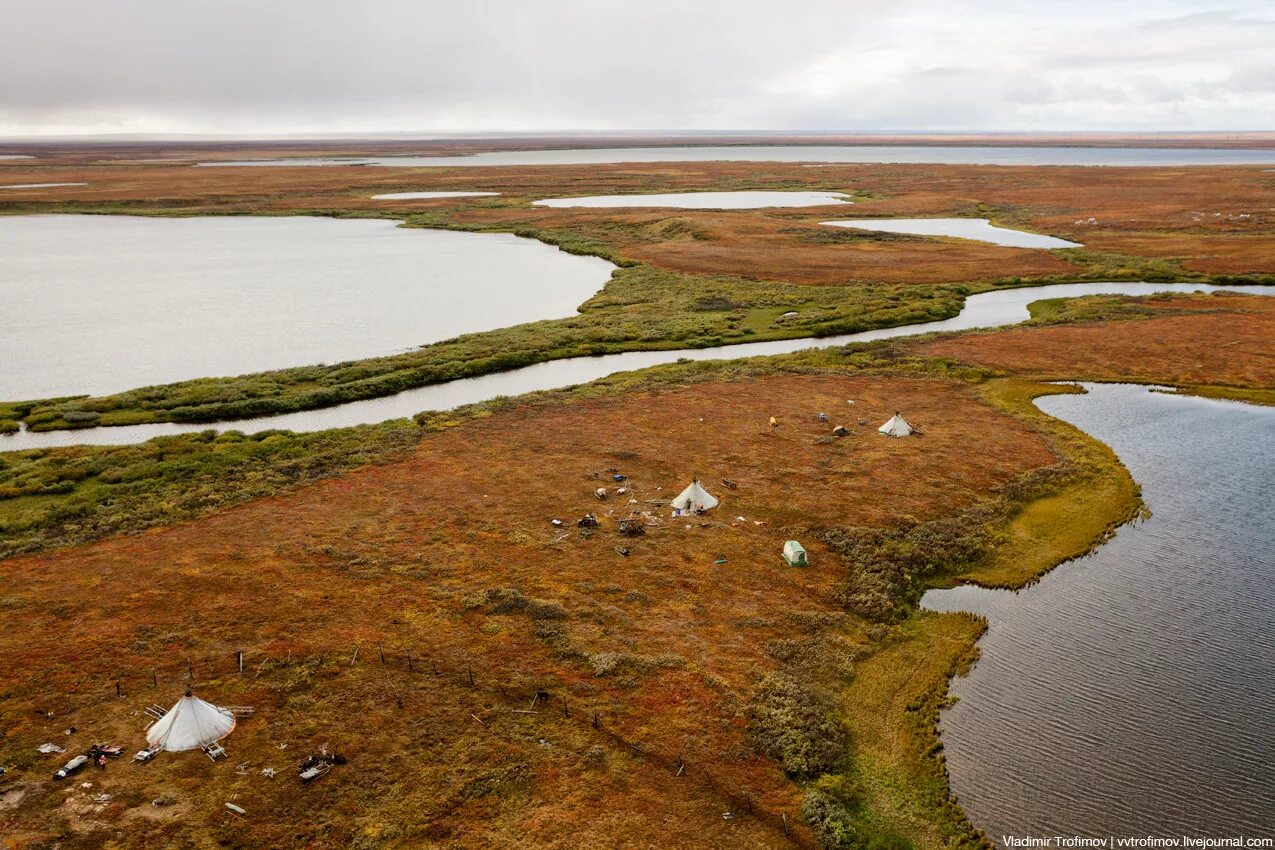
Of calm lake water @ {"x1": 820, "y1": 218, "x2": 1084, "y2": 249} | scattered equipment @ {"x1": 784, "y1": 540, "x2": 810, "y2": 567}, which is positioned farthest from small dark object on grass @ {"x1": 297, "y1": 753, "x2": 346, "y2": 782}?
calm lake water @ {"x1": 820, "y1": 218, "x2": 1084, "y2": 249}

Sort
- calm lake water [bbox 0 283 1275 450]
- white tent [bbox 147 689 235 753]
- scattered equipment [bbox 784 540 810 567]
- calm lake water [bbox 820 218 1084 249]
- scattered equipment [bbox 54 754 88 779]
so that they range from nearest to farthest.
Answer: scattered equipment [bbox 54 754 88 779] → white tent [bbox 147 689 235 753] → scattered equipment [bbox 784 540 810 567] → calm lake water [bbox 0 283 1275 450] → calm lake water [bbox 820 218 1084 249]

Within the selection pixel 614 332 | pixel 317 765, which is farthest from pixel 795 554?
pixel 614 332

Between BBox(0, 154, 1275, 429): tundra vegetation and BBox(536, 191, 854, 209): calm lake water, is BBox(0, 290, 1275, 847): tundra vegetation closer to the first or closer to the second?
BBox(0, 154, 1275, 429): tundra vegetation

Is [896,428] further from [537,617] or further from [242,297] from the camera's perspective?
[242,297]

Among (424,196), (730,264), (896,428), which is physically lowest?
(896,428)

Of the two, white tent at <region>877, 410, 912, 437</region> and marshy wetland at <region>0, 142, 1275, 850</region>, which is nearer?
marshy wetland at <region>0, 142, 1275, 850</region>

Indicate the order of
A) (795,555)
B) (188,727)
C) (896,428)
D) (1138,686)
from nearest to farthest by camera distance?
(188,727) → (1138,686) → (795,555) → (896,428)
